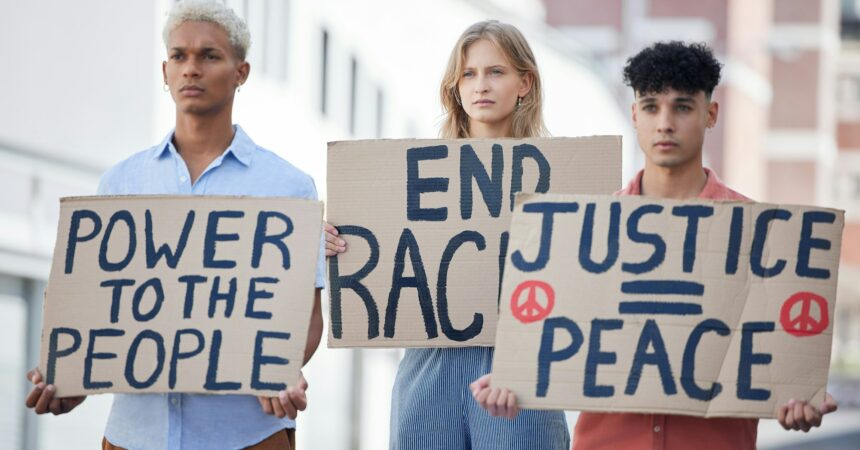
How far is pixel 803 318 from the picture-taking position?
3805mm

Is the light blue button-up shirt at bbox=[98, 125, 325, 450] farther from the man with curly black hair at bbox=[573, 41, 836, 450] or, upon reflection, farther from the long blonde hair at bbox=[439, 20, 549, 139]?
the man with curly black hair at bbox=[573, 41, 836, 450]

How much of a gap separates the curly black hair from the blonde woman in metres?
0.62

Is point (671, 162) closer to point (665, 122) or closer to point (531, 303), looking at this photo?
point (665, 122)

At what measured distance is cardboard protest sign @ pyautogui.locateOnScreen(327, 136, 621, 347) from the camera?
425cm

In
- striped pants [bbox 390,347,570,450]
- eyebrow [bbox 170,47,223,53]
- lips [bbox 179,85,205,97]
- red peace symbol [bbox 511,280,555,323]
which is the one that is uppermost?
eyebrow [bbox 170,47,223,53]

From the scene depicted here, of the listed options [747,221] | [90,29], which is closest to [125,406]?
[747,221]

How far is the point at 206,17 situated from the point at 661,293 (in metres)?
1.37

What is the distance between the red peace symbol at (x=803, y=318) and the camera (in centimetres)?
380

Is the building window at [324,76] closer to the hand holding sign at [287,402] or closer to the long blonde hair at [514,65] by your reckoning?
the long blonde hair at [514,65]

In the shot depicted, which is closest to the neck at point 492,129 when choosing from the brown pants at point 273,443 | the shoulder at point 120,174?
the shoulder at point 120,174

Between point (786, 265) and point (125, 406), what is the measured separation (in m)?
1.70

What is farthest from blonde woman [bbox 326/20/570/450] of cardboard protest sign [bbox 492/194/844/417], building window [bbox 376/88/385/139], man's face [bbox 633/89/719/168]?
building window [bbox 376/88/385/139]

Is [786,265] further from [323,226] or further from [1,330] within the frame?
[1,330]

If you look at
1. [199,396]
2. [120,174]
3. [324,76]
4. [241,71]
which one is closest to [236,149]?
[241,71]
